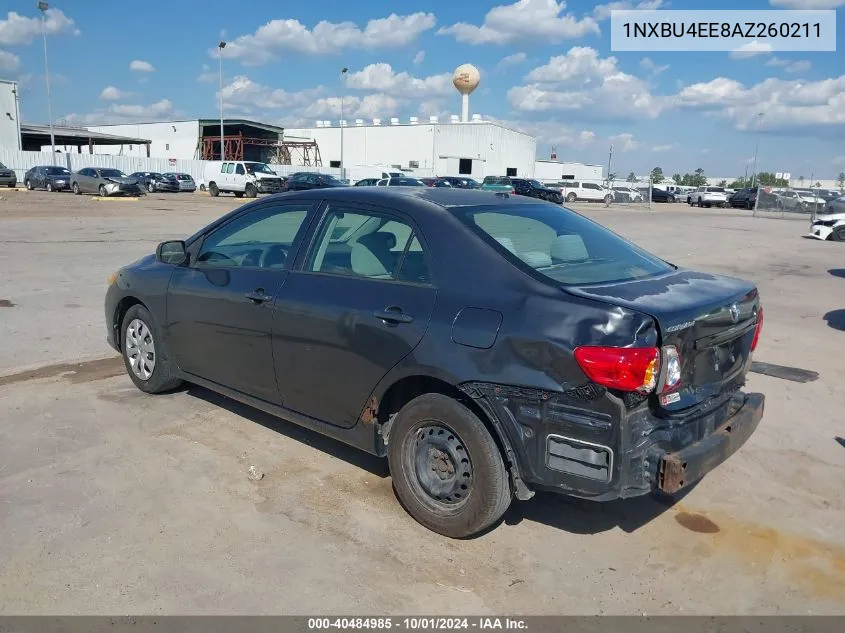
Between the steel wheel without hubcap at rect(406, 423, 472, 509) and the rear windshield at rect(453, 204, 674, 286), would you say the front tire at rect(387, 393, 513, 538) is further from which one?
the rear windshield at rect(453, 204, 674, 286)

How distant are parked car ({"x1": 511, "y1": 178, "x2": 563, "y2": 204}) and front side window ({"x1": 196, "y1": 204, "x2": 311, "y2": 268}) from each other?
38.0 m

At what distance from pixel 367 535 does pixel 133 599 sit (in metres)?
1.12

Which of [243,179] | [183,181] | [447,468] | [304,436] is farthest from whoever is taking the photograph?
[183,181]

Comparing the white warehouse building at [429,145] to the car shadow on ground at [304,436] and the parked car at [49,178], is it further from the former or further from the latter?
the car shadow on ground at [304,436]

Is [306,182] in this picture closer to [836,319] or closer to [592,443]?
[836,319]

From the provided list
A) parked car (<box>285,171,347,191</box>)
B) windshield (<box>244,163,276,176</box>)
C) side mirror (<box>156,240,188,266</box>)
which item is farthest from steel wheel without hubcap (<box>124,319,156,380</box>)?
windshield (<box>244,163,276,176</box>)

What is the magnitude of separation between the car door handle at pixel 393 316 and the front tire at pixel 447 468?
0.40m

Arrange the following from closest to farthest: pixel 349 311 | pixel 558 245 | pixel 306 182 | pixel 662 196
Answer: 1. pixel 349 311
2. pixel 558 245
3. pixel 306 182
4. pixel 662 196

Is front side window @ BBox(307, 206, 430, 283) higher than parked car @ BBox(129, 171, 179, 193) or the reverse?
the reverse

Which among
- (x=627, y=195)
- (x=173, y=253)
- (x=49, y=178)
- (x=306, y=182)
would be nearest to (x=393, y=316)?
(x=173, y=253)

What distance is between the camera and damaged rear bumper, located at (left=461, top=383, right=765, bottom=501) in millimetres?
2979

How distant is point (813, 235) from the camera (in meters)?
22.4

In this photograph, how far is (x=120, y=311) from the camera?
5.61 meters

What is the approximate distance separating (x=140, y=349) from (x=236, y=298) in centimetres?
150
